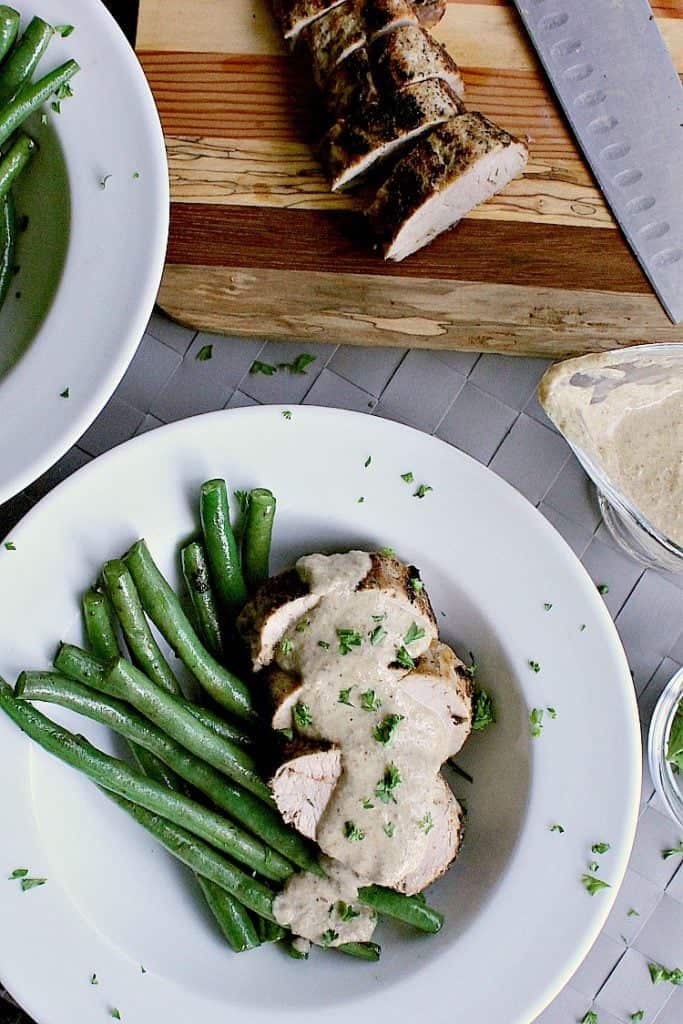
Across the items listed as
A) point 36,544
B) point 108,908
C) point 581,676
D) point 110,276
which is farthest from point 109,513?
point 581,676

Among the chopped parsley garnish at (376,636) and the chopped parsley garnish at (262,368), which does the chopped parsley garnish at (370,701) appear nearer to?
the chopped parsley garnish at (376,636)

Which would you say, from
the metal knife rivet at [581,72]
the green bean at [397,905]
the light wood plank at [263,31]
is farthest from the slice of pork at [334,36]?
the green bean at [397,905]

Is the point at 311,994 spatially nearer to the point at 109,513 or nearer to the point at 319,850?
the point at 319,850

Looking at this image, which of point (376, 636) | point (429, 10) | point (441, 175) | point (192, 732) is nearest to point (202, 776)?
point (192, 732)

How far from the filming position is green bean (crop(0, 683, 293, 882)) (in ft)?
7.22

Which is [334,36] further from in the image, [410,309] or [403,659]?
[403,659]

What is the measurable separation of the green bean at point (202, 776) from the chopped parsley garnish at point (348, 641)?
393mm

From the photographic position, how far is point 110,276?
202cm

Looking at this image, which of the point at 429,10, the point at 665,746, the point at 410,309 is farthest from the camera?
the point at 665,746

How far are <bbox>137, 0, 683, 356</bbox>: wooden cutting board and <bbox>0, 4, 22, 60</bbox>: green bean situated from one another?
50 cm

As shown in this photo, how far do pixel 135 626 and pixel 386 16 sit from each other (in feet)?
4.66

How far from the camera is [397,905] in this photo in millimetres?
2275

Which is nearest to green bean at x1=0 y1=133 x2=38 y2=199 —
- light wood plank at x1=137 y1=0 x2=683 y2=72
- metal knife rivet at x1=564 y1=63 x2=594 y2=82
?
light wood plank at x1=137 y1=0 x2=683 y2=72

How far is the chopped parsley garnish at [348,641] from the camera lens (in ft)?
7.23
